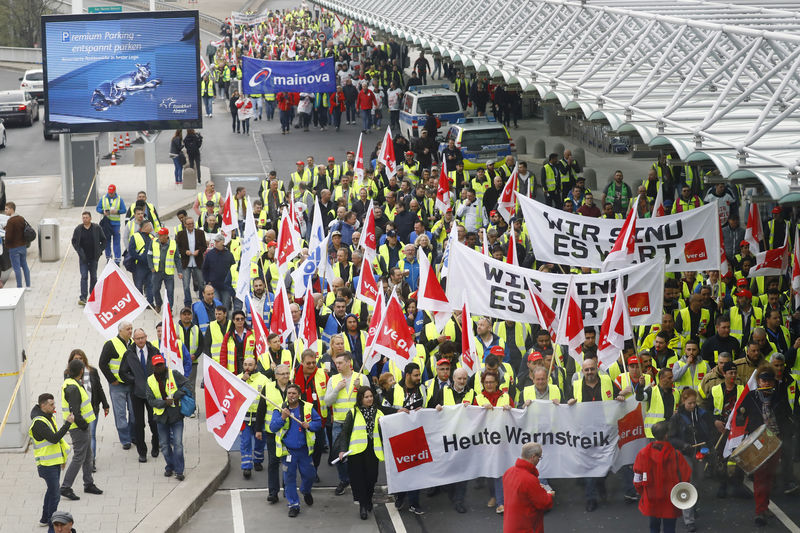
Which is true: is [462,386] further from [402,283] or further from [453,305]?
[402,283]

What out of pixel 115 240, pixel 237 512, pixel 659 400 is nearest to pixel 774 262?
pixel 659 400

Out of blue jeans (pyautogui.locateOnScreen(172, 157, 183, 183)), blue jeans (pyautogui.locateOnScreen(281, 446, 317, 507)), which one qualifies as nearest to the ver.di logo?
blue jeans (pyautogui.locateOnScreen(172, 157, 183, 183))

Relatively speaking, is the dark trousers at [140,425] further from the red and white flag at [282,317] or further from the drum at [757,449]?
the drum at [757,449]

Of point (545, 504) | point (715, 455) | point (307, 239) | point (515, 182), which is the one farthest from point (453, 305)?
point (307, 239)

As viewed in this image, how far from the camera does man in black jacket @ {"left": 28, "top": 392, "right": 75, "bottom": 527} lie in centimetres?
1311

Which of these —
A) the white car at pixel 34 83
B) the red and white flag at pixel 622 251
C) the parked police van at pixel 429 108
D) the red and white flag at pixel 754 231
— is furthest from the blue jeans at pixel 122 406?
the white car at pixel 34 83

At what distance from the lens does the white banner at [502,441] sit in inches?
546

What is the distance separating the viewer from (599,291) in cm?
1532

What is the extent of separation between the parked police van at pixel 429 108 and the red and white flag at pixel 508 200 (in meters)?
13.0

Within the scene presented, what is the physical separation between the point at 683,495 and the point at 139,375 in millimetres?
6412

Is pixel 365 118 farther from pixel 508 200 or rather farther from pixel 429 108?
pixel 508 200

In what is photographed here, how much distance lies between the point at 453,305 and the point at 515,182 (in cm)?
685

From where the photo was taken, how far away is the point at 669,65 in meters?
22.0

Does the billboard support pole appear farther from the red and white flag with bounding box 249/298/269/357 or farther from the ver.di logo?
the red and white flag with bounding box 249/298/269/357
